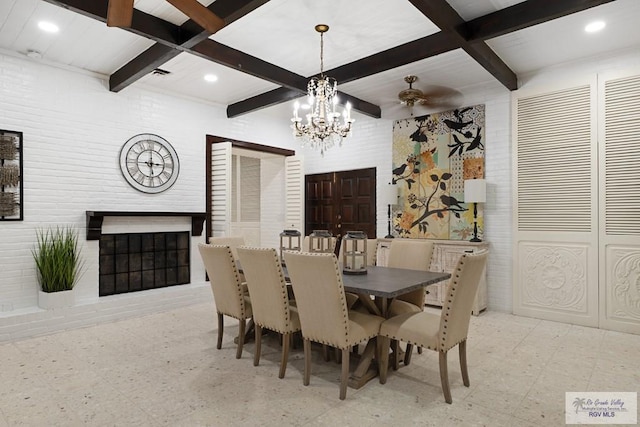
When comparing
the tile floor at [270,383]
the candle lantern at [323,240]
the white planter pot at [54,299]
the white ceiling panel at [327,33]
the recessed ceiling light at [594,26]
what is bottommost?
the tile floor at [270,383]

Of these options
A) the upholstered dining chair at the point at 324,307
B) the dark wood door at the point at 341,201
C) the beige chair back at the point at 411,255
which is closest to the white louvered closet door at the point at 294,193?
the dark wood door at the point at 341,201

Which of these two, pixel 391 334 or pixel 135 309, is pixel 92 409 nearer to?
pixel 391 334

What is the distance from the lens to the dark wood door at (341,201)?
5.90 metres

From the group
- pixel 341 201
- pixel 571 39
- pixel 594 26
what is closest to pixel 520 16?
pixel 594 26

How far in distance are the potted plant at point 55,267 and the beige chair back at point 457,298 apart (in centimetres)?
377

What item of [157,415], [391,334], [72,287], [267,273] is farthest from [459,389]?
[72,287]

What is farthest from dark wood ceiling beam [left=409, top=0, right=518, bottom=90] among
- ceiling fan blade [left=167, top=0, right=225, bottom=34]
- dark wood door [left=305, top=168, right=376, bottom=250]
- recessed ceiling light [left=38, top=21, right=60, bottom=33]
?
recessed ceiling light [left=38, top=21, right=60, bottom=33]

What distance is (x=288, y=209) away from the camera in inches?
260

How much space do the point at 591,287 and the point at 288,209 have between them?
14.3 feet

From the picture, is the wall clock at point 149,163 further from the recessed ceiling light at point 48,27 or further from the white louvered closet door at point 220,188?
the recessed ceiling light at point 48,27

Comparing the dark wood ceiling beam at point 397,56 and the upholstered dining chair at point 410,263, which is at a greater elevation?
the dark wood ceiling beam at point 397,56

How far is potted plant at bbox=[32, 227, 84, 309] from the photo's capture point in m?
3.88

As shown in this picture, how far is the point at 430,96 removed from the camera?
501 cm

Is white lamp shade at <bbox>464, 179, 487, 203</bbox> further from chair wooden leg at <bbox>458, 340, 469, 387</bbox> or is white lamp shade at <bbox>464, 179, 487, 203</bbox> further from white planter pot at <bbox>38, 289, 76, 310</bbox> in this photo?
white planter pot at <bbox>38, 289, 76, 310</bbox>
